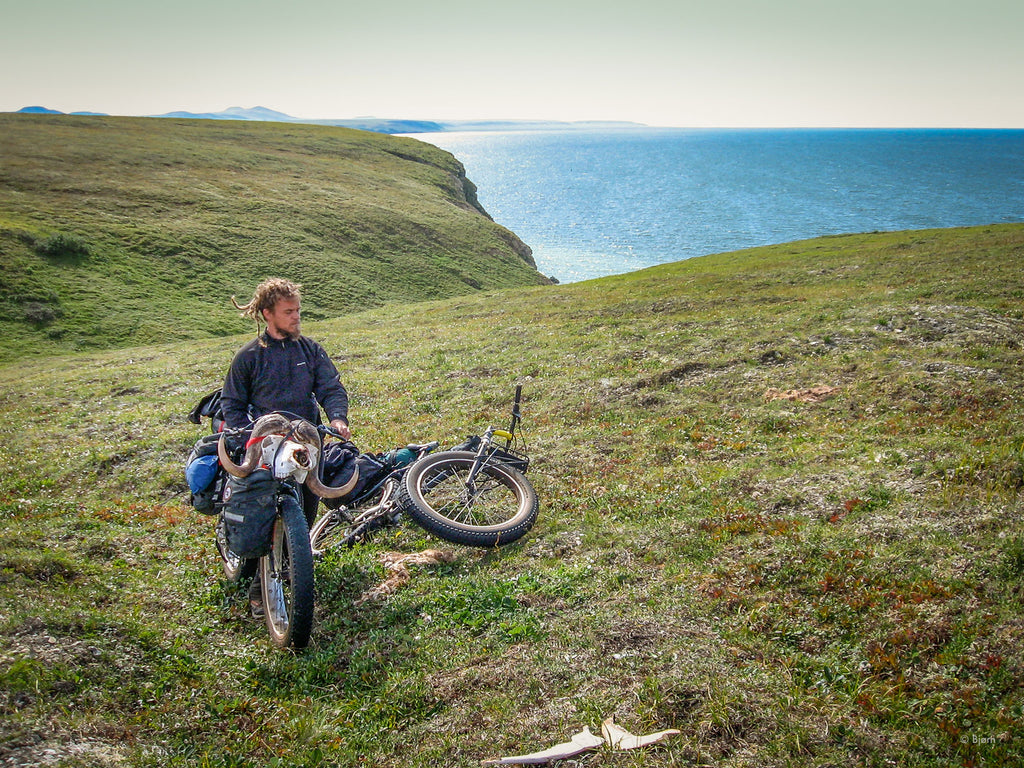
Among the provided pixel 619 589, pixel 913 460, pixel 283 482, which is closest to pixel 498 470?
pixel 619 589

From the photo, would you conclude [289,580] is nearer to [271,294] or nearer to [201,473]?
[201,473]

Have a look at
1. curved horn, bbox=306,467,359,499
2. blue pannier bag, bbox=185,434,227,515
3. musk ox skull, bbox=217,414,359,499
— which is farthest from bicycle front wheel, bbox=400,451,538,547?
blue pannier bag, bbox=185,434,227,515

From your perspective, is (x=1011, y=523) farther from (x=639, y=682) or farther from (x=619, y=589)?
(x=639, y=682)

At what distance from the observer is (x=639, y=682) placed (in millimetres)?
5852

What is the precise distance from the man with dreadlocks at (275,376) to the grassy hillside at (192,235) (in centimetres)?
4435

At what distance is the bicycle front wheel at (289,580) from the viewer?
6.41 metres

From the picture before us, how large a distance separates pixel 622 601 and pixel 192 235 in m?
69.7

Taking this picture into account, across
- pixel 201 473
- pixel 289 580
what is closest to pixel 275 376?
pixel 201 473

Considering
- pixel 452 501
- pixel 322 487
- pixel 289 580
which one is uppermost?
pixel 322 487

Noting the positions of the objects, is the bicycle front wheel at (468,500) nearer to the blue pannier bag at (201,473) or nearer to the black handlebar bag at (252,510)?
the black handlebar bag at (252,510)

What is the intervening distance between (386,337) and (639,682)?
29914 mm

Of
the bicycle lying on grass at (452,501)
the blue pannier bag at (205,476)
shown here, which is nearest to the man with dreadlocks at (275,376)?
the blue pannier bag at (205,476)

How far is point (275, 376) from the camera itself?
314 inches

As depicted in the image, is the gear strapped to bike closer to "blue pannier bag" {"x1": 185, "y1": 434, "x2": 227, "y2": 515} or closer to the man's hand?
"blue pannier bag" {"x1": 185, "y1": 434, "x2": 227, "y2": 515}
